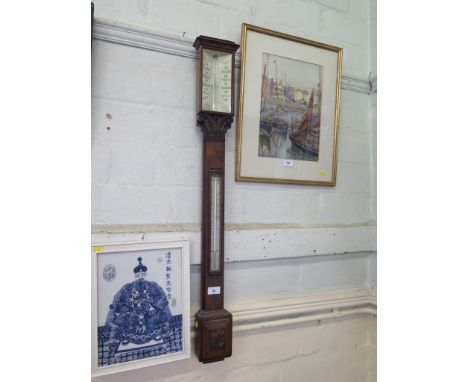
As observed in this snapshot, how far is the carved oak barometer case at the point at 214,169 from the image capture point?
1181mm

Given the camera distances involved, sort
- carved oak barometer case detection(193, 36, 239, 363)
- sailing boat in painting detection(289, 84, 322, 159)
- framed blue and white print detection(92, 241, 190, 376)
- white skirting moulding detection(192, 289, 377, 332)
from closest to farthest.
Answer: framed blue and white print detection(92, 241, 190, 376), carved oak barometer case detection(193, 36, 239, 363), white skirting moulding detection(192, 289, 377, 332), sailing boat in painting detection(289, 84, 322, 159)

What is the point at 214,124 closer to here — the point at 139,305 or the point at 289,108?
the point at 289,108

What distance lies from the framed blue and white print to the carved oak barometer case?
0.08 m

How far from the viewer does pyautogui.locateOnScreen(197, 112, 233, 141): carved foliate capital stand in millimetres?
1191

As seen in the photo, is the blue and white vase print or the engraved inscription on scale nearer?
the blue and white vase print

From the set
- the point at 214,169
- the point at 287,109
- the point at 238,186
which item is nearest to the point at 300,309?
the point at 238,186

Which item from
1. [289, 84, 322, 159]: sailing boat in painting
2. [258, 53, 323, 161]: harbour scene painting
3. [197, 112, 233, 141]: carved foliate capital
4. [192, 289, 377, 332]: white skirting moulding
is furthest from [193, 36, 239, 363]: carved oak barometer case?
[289, 84, 322, 159]: sailing boat in painting

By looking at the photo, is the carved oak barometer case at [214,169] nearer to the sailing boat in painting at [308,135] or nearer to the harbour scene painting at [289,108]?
the harbour scene painting at [289,108]

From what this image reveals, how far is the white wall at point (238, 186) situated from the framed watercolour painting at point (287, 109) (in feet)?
0.20

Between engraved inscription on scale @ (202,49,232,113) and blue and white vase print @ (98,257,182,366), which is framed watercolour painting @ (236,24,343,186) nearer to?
engraved inscription on scale @ (202,49,232,113)

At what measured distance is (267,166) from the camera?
4.52 feet

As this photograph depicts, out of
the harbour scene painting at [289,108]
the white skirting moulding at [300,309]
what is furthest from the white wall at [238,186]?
the harbour scene painting at [289,108]

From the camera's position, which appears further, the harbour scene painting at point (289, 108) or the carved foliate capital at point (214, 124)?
the harbour scene painting at point (289, 108)
